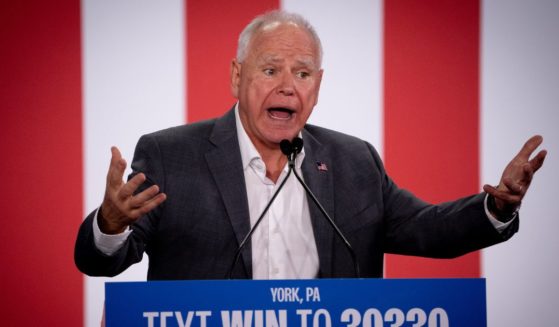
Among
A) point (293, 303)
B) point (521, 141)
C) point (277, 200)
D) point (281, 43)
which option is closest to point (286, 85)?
point (281, 43)

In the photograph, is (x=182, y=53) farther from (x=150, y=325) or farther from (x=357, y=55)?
(x=150, y=325)

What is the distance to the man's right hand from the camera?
4.24ft

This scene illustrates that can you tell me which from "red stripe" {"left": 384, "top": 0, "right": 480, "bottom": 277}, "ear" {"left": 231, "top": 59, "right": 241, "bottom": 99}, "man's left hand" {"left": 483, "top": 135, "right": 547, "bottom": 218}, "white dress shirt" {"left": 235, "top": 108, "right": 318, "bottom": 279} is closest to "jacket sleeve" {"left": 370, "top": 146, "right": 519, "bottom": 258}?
"man's left hand" {"left": 483, "top": 135, "right": 547, "bottom": 218}

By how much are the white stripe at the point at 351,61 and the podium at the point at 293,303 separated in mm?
1403

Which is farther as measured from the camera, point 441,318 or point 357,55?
point 357,55

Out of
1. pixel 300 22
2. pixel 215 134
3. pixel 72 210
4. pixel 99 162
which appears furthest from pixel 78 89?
pixel 300 22

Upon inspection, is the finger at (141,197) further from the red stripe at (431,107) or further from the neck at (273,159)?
the red stripe at (431,107)

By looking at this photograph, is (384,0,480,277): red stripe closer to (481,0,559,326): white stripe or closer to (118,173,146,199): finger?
(481,0,559,326): white stripe

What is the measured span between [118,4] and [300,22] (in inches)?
38.6

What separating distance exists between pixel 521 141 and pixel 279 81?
4.47ft

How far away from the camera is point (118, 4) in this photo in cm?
251

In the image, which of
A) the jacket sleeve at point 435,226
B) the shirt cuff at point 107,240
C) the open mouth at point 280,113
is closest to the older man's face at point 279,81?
the open mouth at point 280,113

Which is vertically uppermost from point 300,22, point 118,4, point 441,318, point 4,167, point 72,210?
point 118,4

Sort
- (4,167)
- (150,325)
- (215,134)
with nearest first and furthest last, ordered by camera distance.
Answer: (150,325) → (215,134) → (4,167)
